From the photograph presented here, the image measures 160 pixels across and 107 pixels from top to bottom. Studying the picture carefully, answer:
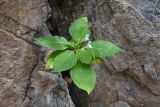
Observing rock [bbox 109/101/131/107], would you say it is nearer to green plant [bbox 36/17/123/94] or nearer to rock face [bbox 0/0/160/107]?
rock face [bbox 0/0/160/107]

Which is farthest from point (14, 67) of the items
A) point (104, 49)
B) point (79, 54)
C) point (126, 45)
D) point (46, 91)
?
point (126, 45)

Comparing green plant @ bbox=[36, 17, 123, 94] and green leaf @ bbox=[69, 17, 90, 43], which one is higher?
green leaf @ bbox=[69, 17, 90, 43]

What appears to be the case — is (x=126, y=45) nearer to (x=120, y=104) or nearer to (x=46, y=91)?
(x=120, y=104)

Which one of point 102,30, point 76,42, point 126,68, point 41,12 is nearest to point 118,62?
point 126,68

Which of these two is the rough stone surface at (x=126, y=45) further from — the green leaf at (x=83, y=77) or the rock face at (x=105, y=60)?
the green leaf at (x=83, y=77)

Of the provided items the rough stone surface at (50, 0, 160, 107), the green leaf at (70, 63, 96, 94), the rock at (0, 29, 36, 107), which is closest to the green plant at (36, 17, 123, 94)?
the green leaf at (70, 63, 96, 94)

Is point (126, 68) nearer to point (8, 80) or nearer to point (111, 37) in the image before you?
point (111, 37)

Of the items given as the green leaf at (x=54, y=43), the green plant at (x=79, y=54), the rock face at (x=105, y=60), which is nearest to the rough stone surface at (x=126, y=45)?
the rock face at (x=105, y=60)
